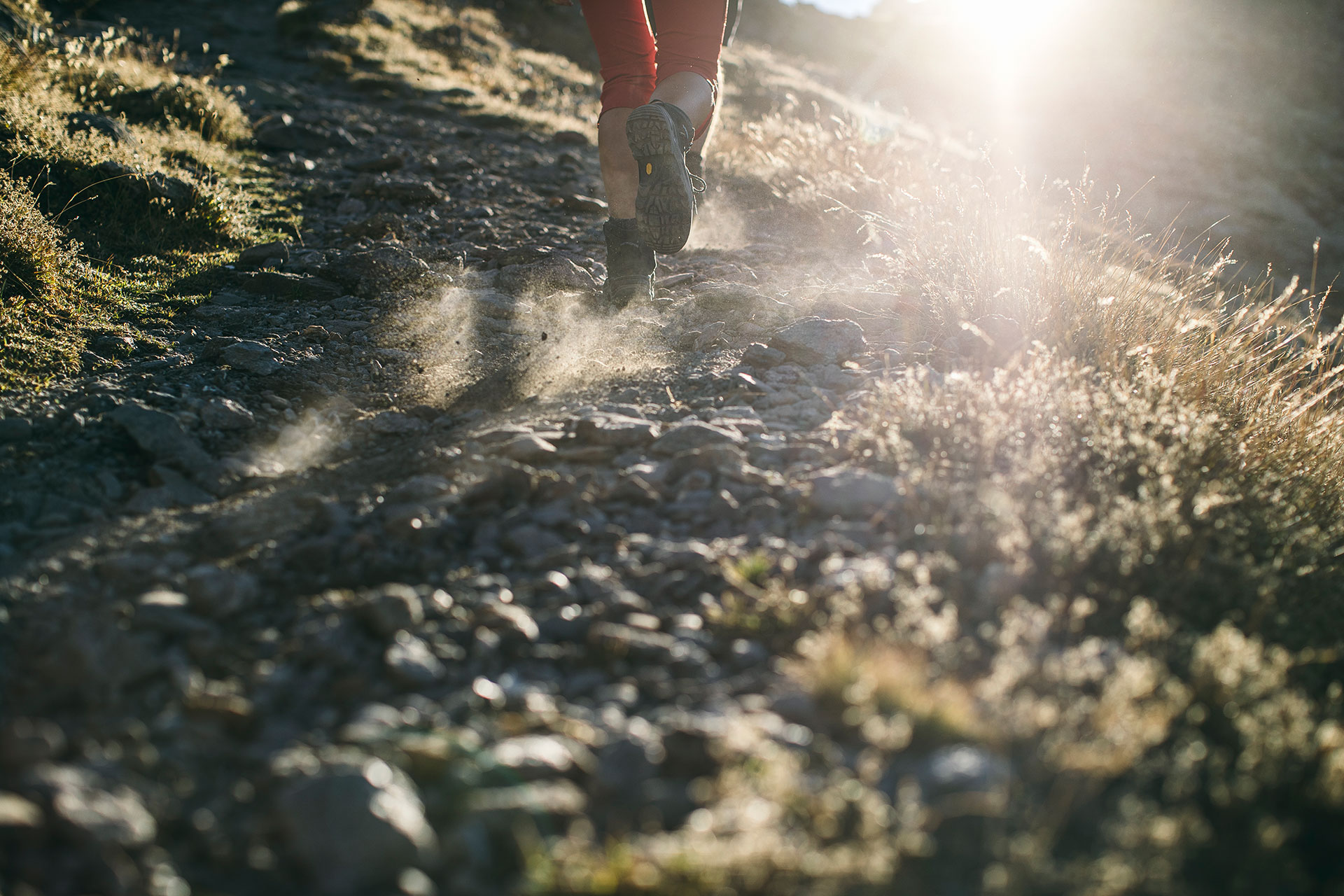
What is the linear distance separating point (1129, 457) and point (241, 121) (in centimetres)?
A: 733

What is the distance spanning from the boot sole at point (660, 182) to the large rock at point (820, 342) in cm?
59

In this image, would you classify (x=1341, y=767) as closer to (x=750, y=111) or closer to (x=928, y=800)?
(x=928, y=800)

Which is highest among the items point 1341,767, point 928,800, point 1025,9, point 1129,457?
point 1025,9

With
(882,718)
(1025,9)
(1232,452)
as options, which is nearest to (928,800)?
(882,718)

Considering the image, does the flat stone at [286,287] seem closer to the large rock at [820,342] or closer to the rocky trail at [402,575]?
the rocky trail at [402,575]

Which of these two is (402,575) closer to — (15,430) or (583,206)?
(15,430)

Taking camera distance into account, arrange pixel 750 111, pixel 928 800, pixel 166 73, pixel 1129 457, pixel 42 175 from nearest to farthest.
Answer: pixel 928 800
pixel 1129 457
pixel 42 175
pixel 166 73
pixel 750 111

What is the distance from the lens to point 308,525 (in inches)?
76.9

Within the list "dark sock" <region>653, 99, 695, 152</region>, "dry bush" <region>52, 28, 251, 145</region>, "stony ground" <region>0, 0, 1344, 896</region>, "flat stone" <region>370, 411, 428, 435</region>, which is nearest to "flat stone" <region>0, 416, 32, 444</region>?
"stony ground" <region>0, 0, 1344, 896</region>

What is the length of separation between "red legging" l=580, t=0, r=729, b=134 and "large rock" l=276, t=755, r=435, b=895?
9.71ft

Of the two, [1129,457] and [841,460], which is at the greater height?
[1129,457]

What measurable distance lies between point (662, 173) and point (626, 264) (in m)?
0.50

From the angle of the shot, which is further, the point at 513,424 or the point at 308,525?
the point at 513,424

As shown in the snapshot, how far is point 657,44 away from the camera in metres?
3.47
